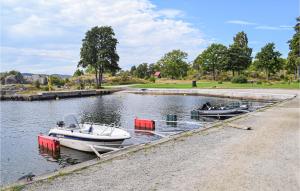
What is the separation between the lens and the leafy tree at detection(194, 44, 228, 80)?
367ft

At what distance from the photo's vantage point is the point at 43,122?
34.1 m

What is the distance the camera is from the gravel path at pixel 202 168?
10500 mm

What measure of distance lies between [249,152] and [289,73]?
104 meters

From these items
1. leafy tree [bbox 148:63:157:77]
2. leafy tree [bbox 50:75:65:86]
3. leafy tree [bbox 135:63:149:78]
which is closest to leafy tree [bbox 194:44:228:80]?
leafy tree [bbox 135:63:149:78]

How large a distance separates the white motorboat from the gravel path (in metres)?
4.53

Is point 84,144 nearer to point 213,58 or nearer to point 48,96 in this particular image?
point 48,96

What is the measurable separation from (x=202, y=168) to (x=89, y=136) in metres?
Answer: 10.0

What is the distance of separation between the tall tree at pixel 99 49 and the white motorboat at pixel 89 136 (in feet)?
227

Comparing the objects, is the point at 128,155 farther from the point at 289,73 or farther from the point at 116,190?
the point at 289,73

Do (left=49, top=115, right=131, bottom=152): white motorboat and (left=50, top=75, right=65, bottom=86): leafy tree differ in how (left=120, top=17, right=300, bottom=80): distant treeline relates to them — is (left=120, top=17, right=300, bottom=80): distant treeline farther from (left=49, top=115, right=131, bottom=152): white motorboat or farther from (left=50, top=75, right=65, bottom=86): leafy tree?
(left=49, top=115, right=131, bottom=152): white motorboat

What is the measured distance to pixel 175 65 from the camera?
412 ft

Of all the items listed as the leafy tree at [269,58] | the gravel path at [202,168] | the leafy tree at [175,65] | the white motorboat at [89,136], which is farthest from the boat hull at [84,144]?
the leafy tree at [175,65]

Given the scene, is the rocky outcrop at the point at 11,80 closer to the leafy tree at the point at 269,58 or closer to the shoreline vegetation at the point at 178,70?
the shoreline vegetation at the point at 178,70

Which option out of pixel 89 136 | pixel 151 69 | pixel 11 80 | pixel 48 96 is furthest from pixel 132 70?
pixel 89 136
